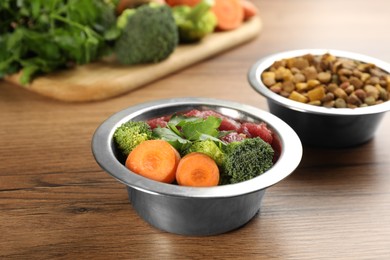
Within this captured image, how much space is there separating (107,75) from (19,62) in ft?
1.00

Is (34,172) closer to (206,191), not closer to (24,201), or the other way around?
(24,201)

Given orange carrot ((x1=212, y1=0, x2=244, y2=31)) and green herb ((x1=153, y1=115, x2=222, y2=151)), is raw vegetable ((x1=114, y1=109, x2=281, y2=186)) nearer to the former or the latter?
green herb ((x1=153, y1=115, x2=222, y2=151))

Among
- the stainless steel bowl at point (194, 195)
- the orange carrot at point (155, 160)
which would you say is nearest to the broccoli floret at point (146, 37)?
the stainless steel bowl at point (194, 195)

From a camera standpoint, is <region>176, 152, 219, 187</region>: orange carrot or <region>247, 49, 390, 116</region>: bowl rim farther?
<region>247, 49, 390, 116</region>: bowl rim

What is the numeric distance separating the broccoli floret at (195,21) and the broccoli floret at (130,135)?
3.15ft

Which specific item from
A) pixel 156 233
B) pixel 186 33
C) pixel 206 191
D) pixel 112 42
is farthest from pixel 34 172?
pixel 186 33

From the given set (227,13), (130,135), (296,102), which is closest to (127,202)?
(130,135)

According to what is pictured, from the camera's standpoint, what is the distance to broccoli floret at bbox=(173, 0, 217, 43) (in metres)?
2.26

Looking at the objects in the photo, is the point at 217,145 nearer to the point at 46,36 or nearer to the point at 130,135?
the point at 130,135

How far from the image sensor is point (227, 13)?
8.05 ft

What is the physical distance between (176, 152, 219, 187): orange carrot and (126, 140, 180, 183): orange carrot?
0.02 m

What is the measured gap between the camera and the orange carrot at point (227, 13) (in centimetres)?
243

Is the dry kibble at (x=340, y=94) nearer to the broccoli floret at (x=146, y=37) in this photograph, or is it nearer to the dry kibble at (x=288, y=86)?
the dry kibble at (x=288, y=86)

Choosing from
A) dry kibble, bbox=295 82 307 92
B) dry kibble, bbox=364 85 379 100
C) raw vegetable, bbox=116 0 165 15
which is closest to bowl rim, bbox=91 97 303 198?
dry kibble, bbox=295 82 307 92
